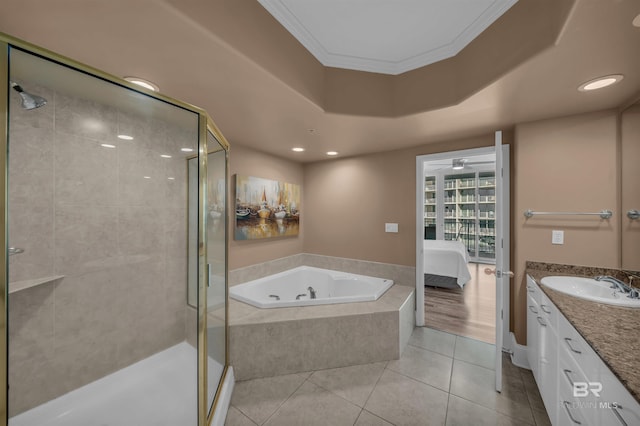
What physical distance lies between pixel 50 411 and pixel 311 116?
277 centimetres

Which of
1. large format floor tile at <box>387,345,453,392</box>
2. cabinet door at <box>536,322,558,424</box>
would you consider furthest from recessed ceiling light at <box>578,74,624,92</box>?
large format floor tile at <box>387,345,453,392</box>

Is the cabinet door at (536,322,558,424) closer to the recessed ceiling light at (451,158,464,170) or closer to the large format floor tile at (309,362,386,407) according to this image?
the large format floor tile at (309,362,386,407)

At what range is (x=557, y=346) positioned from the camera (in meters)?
1.35

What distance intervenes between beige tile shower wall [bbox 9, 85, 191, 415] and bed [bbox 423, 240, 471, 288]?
12.5 feet

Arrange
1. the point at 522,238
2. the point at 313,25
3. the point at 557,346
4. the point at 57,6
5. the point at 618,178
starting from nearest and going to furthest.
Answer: the point at 57,6 < the point at 557,346 < the point at 313,25 < the point at 618,178 < the point at 522,238

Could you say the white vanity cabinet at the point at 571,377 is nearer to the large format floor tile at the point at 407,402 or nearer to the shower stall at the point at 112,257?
the large format floor tile at the point at 407,402

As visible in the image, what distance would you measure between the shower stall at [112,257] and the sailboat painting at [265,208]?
1.96 ft

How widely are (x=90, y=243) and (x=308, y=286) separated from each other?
2321 mm

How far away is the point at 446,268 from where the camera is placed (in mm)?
4098

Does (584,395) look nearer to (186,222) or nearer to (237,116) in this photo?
(237,116)

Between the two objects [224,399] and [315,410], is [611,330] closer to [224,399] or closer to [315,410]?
[315,410]

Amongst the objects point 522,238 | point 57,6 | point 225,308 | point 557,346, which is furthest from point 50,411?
point 522,238

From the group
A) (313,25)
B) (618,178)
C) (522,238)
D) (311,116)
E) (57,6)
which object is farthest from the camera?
(522,238)

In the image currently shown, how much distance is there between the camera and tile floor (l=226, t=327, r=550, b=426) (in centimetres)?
160
